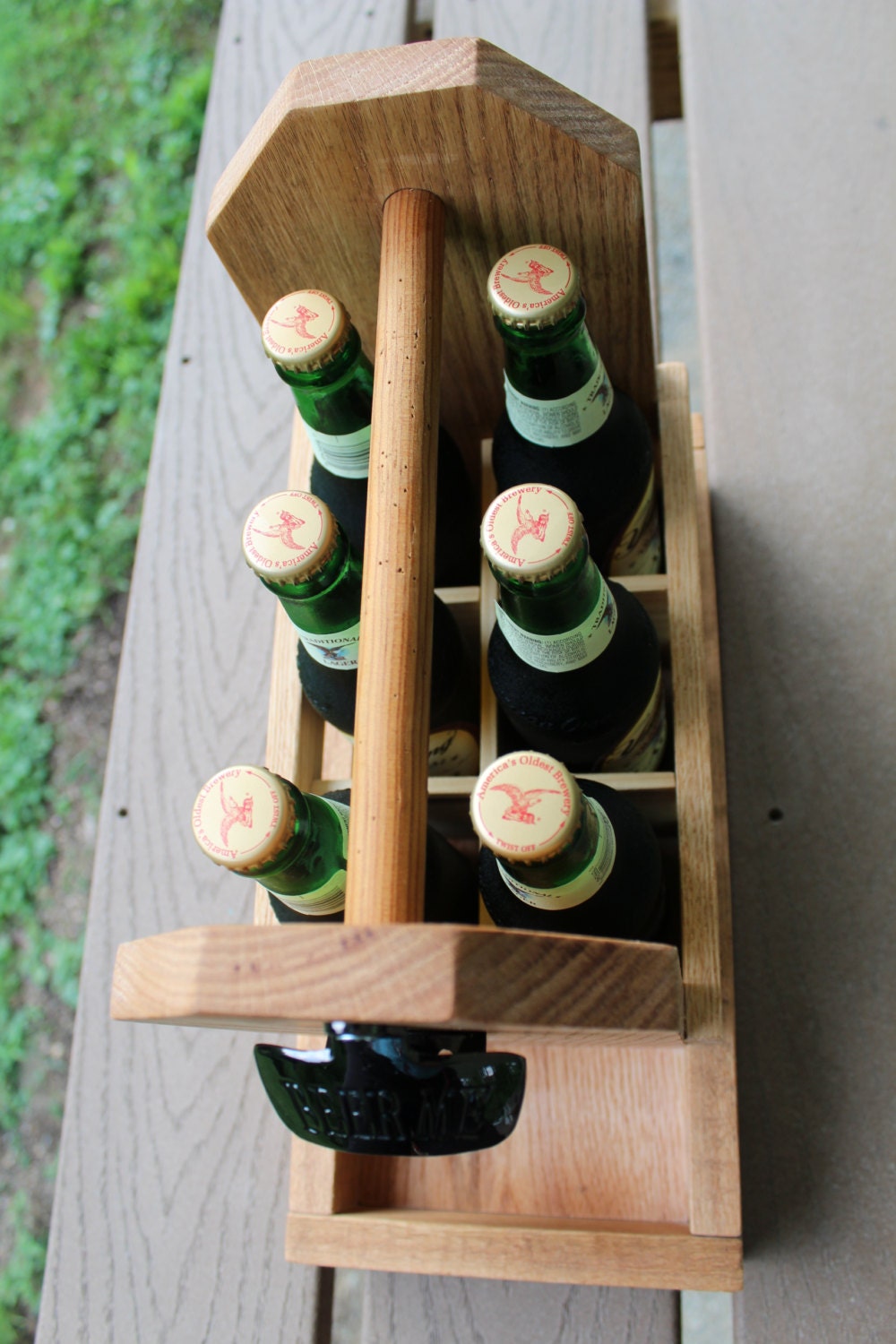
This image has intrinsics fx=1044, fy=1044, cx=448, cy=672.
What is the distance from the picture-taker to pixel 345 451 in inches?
22.7

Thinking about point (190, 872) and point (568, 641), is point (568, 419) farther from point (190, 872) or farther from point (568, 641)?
point (190, 872)

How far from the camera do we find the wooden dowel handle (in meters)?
0.42

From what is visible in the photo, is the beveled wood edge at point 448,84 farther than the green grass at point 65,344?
No

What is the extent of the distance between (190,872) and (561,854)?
15.7 inches

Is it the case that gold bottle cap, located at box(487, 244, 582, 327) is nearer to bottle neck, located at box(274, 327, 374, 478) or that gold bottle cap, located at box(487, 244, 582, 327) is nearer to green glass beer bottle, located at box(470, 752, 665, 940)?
bottle neck, located at box(274, 327, 374, 478)

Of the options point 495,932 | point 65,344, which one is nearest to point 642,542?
point 495,932

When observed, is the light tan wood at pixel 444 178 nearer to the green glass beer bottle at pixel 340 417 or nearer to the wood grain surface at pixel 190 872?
the green glass beer bottle at pixel 340 417

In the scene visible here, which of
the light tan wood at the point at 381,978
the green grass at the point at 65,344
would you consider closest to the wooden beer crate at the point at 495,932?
the light tan wood at the point at 381,978

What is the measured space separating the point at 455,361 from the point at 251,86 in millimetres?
503

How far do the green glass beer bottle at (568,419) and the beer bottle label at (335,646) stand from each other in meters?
0.14

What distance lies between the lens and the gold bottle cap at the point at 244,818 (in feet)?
1.45

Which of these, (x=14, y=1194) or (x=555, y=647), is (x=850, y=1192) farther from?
(x=14, y=1194)

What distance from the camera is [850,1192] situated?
2.08 ft

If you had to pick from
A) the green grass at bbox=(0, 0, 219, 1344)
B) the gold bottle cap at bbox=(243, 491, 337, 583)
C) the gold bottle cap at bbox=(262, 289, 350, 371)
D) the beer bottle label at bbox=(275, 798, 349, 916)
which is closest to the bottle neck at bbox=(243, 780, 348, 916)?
the beer bottle label at bbox=(275, 798, 349, 916)
